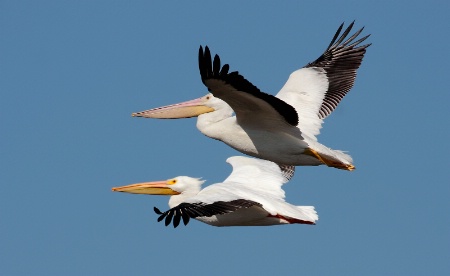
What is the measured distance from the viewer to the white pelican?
14742 millimetres

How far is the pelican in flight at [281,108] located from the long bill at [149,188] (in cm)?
210

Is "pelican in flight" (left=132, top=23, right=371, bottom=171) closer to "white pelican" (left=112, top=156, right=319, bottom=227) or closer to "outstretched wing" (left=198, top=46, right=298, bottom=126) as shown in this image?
"outstretched wing" (left=198, top=46, right=298, bottom=126)

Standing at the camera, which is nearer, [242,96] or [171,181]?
[242,96]

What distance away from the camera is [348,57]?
58.5 ft

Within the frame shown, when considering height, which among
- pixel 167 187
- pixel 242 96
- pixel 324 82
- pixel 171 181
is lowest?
pixel 242 96

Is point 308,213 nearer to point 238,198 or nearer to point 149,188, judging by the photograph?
point 238,198

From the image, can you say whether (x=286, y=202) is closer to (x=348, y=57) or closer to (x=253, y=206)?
(x=253, y=206)

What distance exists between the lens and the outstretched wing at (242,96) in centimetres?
1347

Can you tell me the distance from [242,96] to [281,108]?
59 cm

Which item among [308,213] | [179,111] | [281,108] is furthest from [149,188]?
[281,108]

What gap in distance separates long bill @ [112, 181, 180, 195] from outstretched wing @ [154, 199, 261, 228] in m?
3.42

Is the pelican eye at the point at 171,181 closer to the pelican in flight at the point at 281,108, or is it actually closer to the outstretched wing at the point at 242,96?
the pelican in flight at the point at 281,108

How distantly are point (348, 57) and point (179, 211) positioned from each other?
5.14 meters

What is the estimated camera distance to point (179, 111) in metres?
17.5
